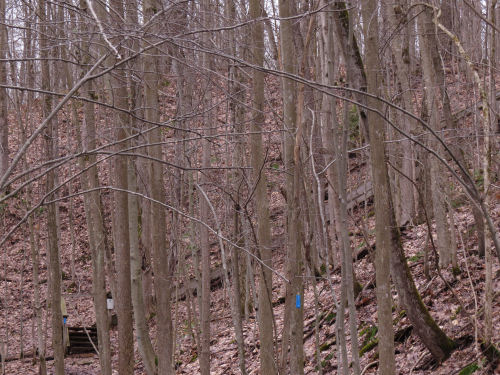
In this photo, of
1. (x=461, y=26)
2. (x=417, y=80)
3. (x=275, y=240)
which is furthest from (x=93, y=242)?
(x=461, y=26)

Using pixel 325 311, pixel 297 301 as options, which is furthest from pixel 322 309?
pixel 297 301

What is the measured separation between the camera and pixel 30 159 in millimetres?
20562

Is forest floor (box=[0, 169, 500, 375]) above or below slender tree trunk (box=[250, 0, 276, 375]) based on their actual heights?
below

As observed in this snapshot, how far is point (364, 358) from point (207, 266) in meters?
2.62

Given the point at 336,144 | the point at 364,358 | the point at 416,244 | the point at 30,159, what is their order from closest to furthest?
1. the point at 336,144
2. the point at 364,358
3. the point at 416,244
4. the point at 30,159

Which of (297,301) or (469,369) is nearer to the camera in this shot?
(297,301)

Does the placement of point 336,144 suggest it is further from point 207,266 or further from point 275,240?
point 275,240

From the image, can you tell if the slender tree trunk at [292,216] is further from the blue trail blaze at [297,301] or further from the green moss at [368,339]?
the green moss at [368,339]

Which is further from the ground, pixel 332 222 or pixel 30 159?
pixel 30 159

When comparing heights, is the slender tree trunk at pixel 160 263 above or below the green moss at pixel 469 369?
above

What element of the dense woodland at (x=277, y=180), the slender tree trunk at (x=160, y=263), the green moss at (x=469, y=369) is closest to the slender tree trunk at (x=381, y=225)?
the dense woodland at (x=277, y=180)

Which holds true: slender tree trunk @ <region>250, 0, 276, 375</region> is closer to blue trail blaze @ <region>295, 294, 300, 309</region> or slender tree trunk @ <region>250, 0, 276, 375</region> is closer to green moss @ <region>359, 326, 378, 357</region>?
blue trail blaze @ <region>295, 294, 300, 309</region>

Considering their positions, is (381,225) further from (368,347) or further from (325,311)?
(325,311)

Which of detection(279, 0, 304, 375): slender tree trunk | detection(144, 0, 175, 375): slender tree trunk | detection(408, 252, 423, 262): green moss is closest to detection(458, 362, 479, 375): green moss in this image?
detection(279, 0, 304, 375): slender tree trunk
